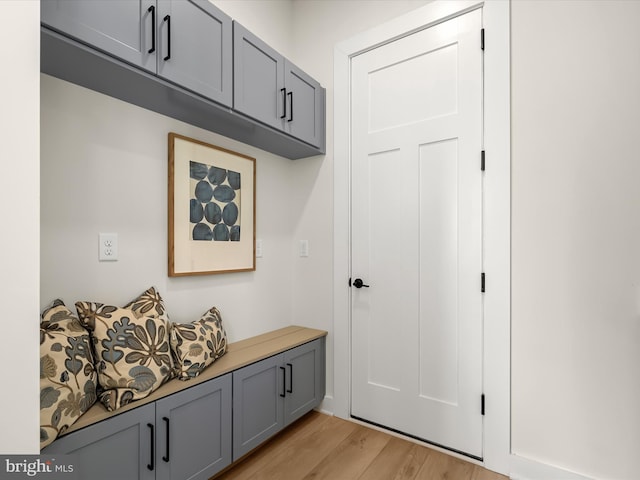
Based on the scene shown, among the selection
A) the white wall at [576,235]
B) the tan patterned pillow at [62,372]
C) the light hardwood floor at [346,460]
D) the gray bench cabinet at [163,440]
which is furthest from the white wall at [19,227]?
the white wall at [576,235]

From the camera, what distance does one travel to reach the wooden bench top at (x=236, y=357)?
1.25 m

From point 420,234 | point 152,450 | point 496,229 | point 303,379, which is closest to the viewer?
point 152,450

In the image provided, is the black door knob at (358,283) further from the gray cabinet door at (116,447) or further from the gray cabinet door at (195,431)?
the gray cabinet door at (116,447)

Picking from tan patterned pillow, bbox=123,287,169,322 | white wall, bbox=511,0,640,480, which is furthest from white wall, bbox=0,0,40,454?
white wall, bbox=511,0,640,480

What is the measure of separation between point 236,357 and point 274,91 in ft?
5.11

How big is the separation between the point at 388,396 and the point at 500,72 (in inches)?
80.2

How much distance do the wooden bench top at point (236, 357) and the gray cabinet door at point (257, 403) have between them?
54 millimetres

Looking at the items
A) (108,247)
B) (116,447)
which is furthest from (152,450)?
(108,247)

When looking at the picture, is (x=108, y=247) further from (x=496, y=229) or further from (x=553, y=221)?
(x=553, y=221)

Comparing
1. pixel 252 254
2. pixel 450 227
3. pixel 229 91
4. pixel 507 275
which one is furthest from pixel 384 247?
pixel 229 91

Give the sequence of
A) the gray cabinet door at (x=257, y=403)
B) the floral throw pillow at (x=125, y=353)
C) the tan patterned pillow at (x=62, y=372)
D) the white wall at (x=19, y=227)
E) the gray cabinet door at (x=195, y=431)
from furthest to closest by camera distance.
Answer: the gray cabinet door at (x=257, y=403)
the gray cabinet door at (x=195, y=431)
the floral throw pillow at (x=125, y=353)
the tan patterned pillow at (x=62, y=372)
the white wall at (x=19, y=227)

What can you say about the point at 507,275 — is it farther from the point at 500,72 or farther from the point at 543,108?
the point at 500,72

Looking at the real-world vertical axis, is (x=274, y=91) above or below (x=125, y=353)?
above

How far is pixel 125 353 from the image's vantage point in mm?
1370
